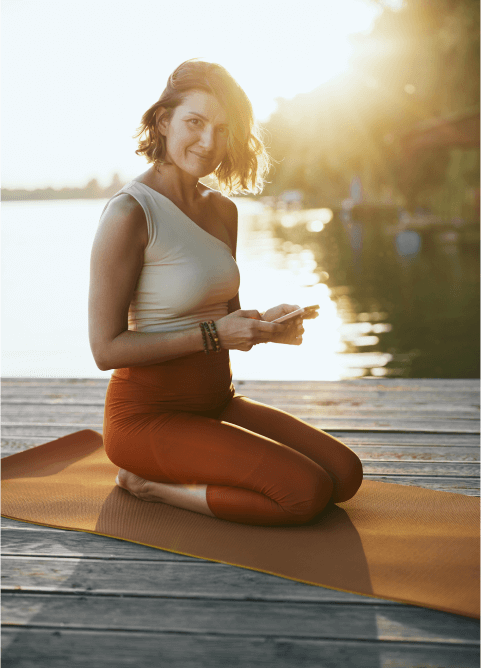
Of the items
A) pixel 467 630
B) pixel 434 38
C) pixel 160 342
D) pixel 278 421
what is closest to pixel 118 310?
pixel 160 342

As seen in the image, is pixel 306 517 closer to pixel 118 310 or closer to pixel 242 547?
pixel 242 547

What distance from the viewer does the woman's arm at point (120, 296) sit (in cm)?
202

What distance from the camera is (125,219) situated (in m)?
2.02

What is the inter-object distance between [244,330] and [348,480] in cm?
64

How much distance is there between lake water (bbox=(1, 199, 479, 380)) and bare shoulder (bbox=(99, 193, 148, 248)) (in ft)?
12.2

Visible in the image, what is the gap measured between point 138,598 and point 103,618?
0.11 meters

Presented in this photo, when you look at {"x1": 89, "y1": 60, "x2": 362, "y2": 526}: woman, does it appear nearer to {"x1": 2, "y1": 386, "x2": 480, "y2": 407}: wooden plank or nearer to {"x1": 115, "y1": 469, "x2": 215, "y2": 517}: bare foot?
{"x1": 115, "y1": 469, "x2": 215, "y2": 517}: bare foot

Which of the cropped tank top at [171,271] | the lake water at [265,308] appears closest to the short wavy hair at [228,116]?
the cropped tank top at [171,271]

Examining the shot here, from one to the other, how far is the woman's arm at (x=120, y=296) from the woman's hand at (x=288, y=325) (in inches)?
10.2

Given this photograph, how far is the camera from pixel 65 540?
6.61 ft

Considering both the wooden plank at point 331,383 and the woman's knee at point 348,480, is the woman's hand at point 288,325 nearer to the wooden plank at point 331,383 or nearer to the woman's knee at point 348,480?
the woman's knee at point 348,480

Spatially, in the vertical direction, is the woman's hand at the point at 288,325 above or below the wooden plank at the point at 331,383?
above

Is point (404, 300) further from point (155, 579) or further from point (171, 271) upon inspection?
point (155, 579)

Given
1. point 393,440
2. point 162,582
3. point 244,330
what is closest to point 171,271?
point 244,330
